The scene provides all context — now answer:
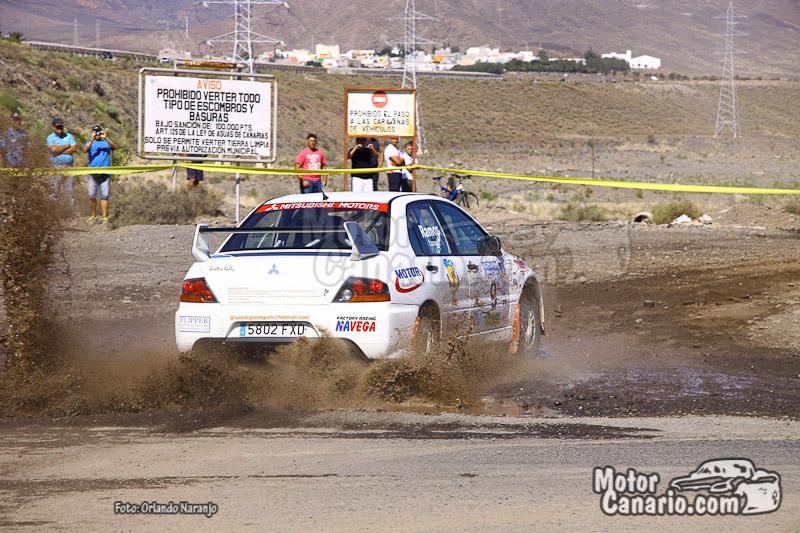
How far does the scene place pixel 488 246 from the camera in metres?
8.35

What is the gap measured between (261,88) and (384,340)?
1300cm

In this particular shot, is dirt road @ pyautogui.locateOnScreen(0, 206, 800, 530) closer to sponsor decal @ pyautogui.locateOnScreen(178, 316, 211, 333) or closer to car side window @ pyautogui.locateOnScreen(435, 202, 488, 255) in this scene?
sponsor decal @ pyautogui.locateOnScreen(178, 316, 211, 333)

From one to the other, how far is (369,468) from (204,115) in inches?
579

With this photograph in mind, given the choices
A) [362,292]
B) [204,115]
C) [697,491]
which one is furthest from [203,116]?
[697,491]

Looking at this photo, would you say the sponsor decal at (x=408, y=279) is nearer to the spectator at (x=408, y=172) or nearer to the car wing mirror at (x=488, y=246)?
the car wing mirror at (x=488, y=246)

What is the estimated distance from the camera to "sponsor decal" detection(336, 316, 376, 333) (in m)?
6.81

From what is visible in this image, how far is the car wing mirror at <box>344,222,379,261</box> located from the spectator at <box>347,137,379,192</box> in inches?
448

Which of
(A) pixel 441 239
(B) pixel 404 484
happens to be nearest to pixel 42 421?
(B) pixel 404 484

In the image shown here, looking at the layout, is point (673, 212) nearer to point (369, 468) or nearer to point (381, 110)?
point (381, 110)

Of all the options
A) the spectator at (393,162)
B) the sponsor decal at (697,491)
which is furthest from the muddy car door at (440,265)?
the spectator at (393,162)

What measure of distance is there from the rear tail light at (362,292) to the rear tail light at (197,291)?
0.97 metres

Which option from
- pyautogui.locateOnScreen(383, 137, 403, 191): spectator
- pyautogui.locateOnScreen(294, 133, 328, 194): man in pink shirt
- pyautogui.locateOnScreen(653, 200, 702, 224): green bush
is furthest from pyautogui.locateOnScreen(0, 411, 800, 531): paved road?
pyautogui.locateOnScreen(653, 200, 702, 224): green bush

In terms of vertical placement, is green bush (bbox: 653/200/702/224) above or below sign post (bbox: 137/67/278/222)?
below

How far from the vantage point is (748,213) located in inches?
888
